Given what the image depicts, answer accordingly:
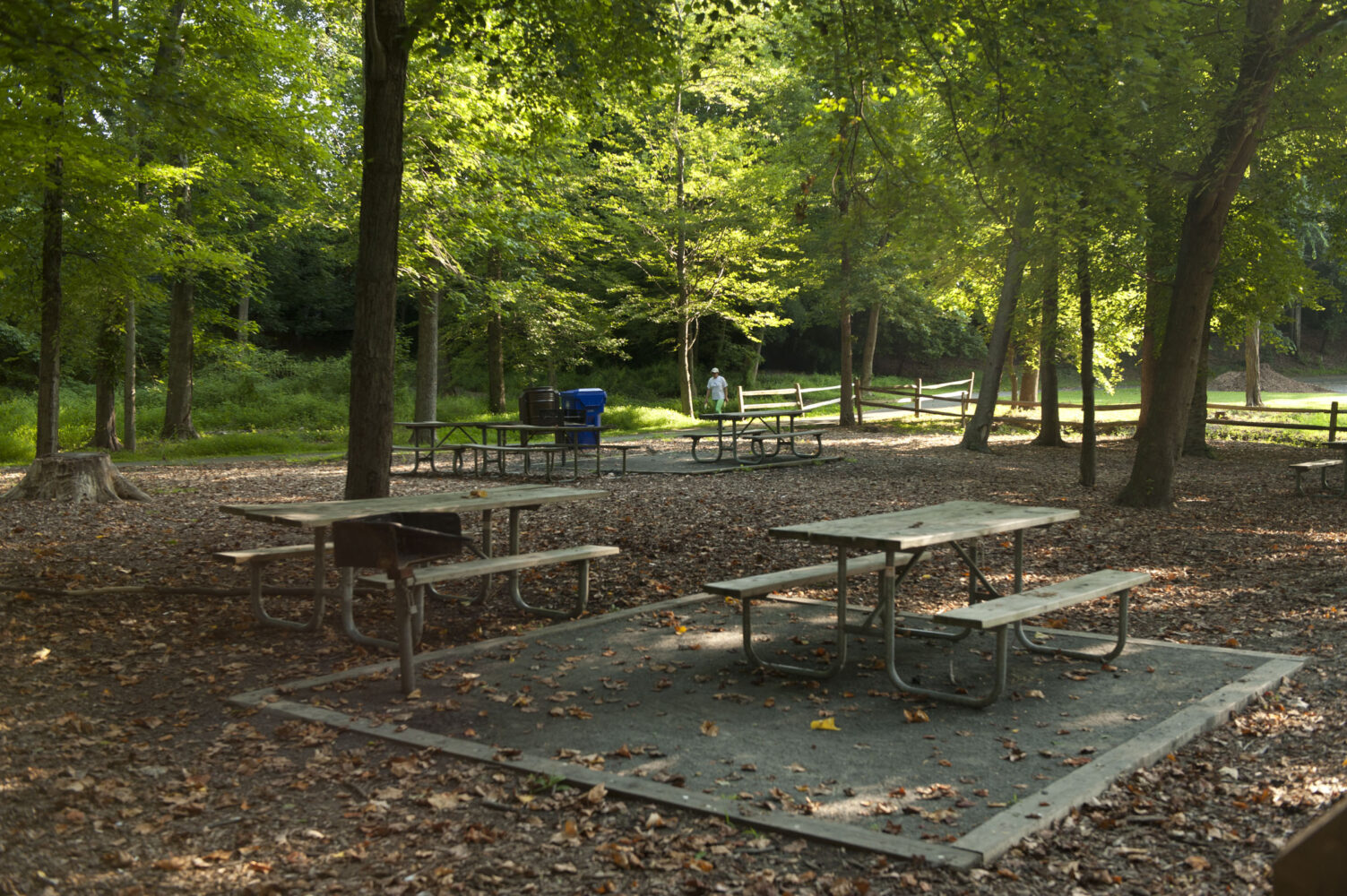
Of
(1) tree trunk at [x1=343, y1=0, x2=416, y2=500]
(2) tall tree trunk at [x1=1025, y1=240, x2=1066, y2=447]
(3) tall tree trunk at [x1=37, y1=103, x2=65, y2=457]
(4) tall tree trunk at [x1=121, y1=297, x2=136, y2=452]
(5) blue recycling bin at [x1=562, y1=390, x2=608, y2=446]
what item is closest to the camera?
(1) tree trunk at [x1=343, y1=0, x2=416, y2=500]

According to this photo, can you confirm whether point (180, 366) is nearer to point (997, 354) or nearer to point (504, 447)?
point (504, 447)

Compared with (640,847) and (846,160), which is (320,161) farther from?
(640,847)

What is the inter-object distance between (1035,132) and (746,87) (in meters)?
18.3

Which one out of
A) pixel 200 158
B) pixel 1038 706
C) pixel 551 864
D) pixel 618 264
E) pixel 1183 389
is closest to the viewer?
pixel 551 864

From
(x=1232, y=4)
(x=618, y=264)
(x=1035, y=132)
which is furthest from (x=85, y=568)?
(x=618, y=264)

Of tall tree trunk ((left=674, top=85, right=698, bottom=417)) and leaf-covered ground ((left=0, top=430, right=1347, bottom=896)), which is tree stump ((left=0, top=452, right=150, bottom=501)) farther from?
tall tree trunk ((left=674, top=85, right=698, bottom=417))

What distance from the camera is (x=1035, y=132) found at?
28.1 feet

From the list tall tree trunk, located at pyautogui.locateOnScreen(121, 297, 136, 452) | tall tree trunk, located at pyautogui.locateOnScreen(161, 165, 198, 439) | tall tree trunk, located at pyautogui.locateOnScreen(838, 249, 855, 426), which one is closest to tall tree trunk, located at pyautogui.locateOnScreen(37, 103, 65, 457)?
tall tree trunk, located at pyautogui.locateOnScreen(121, 297, 136, 452)

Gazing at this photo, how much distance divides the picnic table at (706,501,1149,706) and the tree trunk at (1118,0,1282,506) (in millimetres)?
5964

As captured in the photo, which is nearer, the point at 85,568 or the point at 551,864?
the point at 551,864

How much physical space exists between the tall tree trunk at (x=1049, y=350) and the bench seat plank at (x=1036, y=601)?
9.58 m

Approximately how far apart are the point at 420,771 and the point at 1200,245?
998 cm

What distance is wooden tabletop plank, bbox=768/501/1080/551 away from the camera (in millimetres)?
4816

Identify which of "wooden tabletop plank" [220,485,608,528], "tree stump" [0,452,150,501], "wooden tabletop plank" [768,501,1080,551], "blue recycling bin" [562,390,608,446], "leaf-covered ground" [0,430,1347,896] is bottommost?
"leaf-covered ground" [0,430,1347,896]
